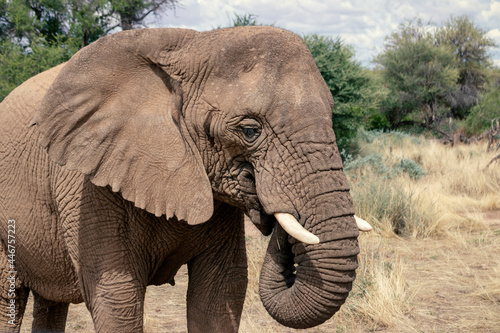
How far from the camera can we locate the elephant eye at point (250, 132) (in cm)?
254

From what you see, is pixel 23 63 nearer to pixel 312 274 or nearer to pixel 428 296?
pixel 428 296

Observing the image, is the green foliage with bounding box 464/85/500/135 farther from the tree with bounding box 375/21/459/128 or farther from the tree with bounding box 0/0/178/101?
the tree with bounding box 0/0/178/101

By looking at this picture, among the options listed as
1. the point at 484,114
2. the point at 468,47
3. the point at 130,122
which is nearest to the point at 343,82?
the point at 484,114

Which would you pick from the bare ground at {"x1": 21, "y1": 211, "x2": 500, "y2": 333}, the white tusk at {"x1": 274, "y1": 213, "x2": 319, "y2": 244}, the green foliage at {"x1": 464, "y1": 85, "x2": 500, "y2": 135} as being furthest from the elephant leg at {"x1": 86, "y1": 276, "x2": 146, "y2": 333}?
the green foliage at {"x1": 464, "y1": 85, "x2": 500, "y2": 135}

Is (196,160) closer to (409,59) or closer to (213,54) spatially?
(213,54)

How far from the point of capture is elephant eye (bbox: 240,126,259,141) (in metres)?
2.54

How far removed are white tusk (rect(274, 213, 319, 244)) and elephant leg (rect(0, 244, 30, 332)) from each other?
2.33m

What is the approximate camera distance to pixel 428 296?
232 inches

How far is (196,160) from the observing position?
2.68 metres

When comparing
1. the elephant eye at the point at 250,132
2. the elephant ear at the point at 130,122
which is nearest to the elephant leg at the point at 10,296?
the elephant ear at the point at 130,122

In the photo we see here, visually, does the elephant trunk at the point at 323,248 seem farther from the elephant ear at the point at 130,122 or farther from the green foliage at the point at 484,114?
Result: the green foliage at the point at 484,114

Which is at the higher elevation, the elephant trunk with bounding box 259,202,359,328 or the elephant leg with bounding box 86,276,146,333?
the elephant trunk with bounding box 259,202,359,328

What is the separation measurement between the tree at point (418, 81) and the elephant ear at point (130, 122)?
2482cm

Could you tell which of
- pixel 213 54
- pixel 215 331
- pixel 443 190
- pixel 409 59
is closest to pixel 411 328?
pixel 215 331
